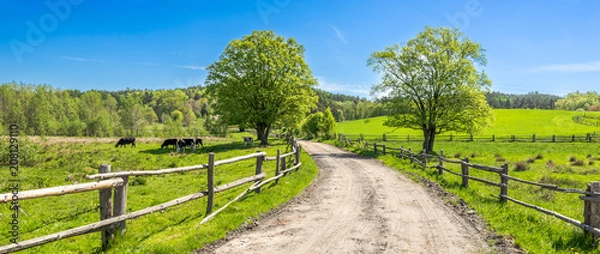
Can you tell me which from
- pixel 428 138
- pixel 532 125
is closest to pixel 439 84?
pixel 428 138

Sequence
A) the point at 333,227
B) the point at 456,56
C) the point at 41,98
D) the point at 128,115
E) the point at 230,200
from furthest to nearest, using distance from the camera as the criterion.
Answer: the point at 128,115 → the point at 41,98 → the point at 456,56 → the point at 230,200 → the point at 333,227

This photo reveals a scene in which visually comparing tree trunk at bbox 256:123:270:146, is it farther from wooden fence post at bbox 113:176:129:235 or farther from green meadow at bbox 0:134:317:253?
wooden fence post at bbox 113:176:129:235

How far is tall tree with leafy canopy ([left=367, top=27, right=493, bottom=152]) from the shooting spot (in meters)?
29.8

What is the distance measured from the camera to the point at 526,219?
29.4 ft

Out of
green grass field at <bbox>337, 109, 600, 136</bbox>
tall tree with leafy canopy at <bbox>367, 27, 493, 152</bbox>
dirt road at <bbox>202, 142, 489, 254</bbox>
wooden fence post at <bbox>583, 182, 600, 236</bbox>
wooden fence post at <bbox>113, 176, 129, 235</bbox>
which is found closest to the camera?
wooden fence post at <bbox>113, 176, 129, 235</bbox>

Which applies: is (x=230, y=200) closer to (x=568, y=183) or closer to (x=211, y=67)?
(x=568, y=183)

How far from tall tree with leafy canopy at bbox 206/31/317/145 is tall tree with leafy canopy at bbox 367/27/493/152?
9.58 meters

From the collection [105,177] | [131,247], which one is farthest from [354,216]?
[105,177]

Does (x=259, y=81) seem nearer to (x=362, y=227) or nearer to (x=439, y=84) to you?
(x=439, y=84)

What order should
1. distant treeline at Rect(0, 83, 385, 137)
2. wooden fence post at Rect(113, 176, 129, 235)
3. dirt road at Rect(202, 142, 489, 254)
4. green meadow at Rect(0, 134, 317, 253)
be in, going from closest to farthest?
wooden fence post at Rect(113, 176, 129, 235), green meadow at Rect(0, 134, 317, 253), dirt road at Rect(202, 142, 489, 254), distant treeline at Rect(0, 83, 385, 137)

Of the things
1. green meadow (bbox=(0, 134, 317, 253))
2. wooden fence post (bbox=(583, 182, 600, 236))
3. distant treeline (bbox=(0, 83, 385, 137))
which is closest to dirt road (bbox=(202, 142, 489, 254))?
green meadow (bbox=(0, 134, 317, 253))

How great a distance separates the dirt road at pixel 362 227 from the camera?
6.86m

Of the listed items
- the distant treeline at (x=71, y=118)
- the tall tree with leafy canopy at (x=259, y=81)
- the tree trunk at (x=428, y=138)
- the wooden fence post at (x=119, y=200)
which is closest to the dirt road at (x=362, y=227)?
the wooden fence post at (x=119, y=200)

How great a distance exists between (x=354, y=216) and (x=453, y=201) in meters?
4.46
